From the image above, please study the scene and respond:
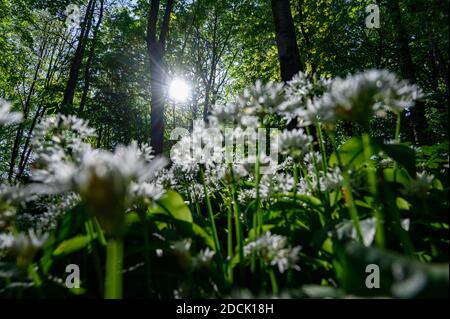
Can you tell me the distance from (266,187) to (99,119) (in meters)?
20.1

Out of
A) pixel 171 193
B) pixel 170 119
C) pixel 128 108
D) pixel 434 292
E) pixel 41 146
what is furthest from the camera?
pixel 170 119

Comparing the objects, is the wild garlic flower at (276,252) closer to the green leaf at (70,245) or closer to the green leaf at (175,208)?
the green leaf at (175,208)

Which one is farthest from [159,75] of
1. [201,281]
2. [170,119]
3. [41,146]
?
[170,119]

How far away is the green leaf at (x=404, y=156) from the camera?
4.69 feet

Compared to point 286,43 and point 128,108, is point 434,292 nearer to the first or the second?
point 286,43

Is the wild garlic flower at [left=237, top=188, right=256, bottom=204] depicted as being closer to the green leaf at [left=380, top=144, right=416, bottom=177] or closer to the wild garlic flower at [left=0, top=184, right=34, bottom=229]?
the green leaf at [left=380, top=144, right=416, bottom=177]

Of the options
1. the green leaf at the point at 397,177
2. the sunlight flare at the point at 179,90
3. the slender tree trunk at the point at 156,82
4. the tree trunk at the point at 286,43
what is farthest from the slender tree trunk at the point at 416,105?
the sunlight flare at the point at 179,90

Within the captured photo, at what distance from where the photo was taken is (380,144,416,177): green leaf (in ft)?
4.69

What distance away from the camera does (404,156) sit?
144 centimetres

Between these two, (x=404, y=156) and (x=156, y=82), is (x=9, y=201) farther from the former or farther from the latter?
(x=156, y=82)

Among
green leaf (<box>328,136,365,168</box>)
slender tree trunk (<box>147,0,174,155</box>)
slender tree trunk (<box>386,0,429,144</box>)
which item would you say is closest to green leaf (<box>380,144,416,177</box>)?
green leaf (<box>328,136,365,168</box>)

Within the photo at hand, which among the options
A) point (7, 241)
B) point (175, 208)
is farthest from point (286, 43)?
point (7, 241)
